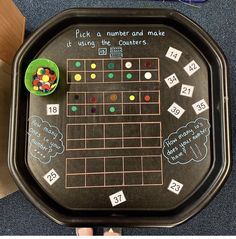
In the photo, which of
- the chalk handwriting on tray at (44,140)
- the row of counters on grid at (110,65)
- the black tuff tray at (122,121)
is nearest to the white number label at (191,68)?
the black tuff tray at (122,121)

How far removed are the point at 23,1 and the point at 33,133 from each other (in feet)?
2.94

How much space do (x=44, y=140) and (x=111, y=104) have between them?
27 cm

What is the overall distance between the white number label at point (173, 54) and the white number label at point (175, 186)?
1.40 feet

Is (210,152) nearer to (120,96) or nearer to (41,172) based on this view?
(120,96)

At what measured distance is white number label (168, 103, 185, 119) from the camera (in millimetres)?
1133

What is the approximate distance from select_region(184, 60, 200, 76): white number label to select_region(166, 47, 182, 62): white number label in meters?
0.05

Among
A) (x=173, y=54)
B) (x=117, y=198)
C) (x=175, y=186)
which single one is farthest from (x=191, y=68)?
(x=117, y=198)

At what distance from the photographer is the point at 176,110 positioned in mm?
1134

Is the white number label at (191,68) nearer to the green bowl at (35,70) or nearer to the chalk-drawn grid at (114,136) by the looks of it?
the chalk-drawn grid at (114,136)

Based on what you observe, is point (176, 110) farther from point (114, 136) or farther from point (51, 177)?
point (51, 177)

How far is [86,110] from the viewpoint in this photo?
3.71 ft

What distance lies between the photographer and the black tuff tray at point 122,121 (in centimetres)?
112

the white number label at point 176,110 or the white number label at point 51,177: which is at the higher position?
the white number label at point 176,110

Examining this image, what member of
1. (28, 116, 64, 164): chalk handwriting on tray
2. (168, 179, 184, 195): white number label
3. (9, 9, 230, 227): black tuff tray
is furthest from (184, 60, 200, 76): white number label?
(28, 116, 64, 164): chalk handwriting on tray
